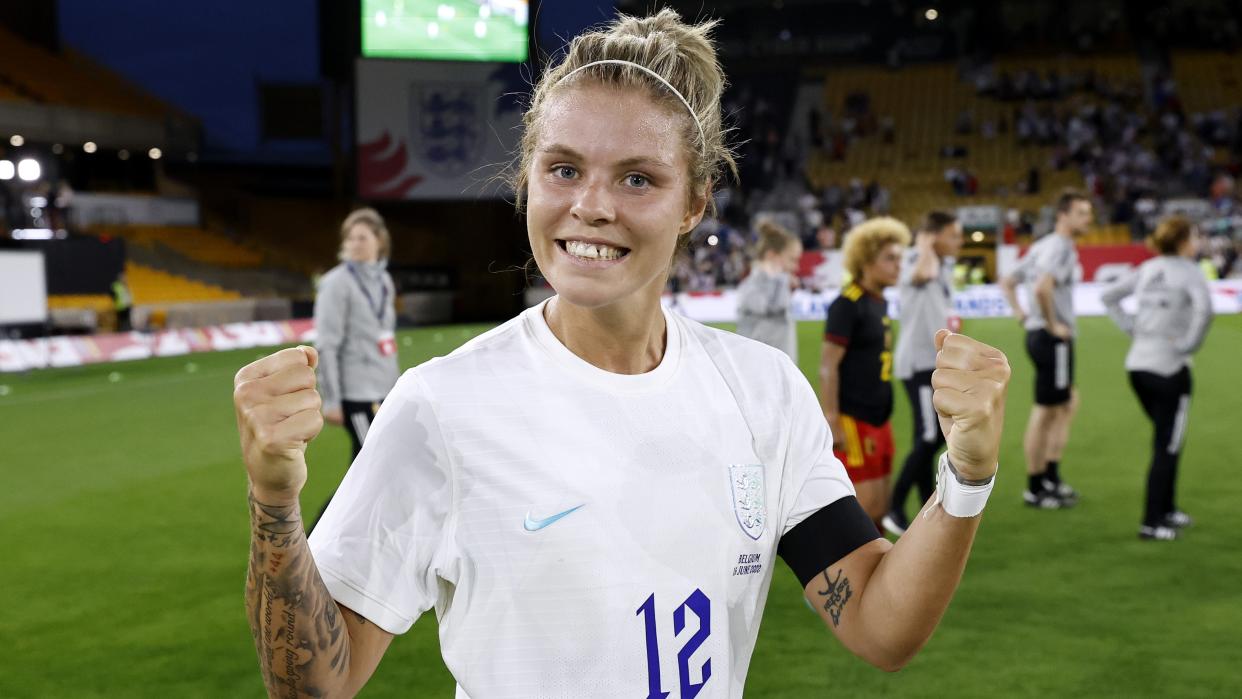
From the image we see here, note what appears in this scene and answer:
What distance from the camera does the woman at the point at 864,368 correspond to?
7.37 m

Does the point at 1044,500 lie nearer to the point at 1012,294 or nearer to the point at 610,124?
the point at 1012,294

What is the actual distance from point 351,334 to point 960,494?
6.12m

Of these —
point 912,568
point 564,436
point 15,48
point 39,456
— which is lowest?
point 39,456

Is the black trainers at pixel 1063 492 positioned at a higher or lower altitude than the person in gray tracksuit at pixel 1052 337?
lower

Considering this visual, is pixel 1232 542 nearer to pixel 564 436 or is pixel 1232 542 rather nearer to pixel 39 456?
pixel 564 436

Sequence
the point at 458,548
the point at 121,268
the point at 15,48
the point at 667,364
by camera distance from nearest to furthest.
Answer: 1. the point at 458,548
2. the point at 667,364
3. the point at 121,268
4. the point at 15,48

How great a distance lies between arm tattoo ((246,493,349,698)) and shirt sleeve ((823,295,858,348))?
5807mm

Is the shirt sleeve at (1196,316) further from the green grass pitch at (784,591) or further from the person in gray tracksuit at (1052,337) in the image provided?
the green grass pitch at (784,591)

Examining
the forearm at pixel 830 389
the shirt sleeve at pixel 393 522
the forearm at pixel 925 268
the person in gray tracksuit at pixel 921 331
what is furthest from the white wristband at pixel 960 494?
the forearm at pixel 925 268

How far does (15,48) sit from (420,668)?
37775 mm

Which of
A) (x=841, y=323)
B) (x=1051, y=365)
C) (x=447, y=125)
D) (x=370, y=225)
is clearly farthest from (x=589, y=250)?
(x=447, y=125)

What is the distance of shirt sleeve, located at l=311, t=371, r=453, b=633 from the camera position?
1.90 m

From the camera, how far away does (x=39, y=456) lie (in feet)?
39.9

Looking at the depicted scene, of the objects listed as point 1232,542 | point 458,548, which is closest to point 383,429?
point 458,548
